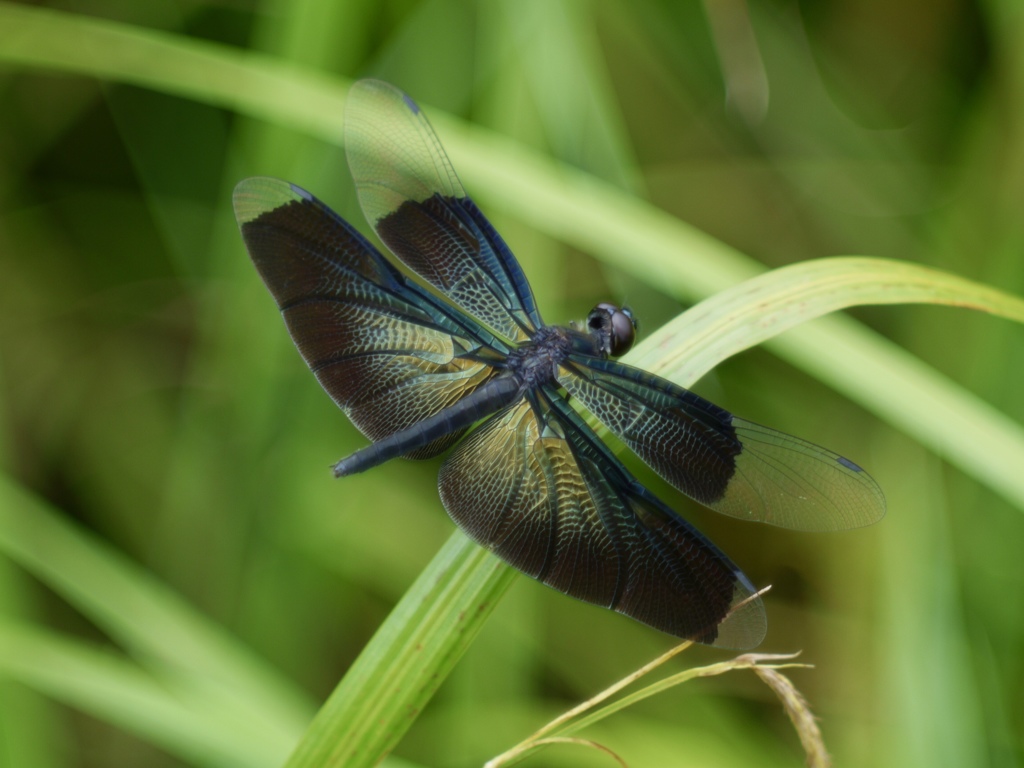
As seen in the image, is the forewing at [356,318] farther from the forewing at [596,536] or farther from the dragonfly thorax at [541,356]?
the forewing at [596,536]

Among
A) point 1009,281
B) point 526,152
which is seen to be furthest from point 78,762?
point 1009,281

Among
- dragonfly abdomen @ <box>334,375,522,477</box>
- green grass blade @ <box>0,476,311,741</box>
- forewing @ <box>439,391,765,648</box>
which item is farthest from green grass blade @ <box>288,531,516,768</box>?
green grass blade @ <box>0,476,311,741</box>

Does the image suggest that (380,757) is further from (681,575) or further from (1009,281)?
(1009,281)

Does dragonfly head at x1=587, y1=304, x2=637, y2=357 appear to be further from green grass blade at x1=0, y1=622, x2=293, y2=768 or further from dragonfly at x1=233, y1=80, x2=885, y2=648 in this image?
green grass blade at x1=0, y1=622, x2=293, y2=768

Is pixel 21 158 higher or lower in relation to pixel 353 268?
higher

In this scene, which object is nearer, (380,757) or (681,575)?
(380,757)

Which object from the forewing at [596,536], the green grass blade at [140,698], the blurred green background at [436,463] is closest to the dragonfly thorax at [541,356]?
the forewing at [596,536]
